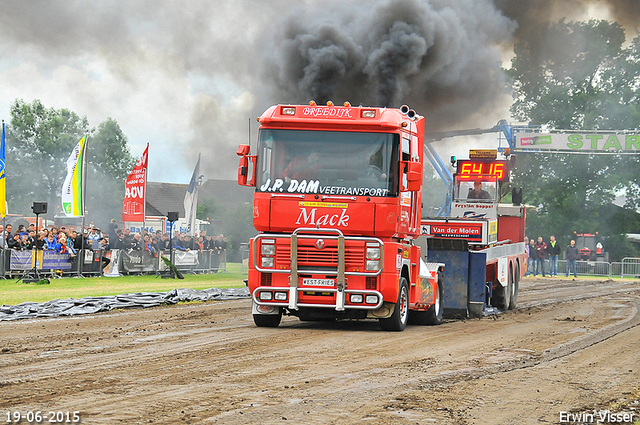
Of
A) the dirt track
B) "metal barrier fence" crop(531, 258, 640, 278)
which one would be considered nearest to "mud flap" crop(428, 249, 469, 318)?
the dirt track

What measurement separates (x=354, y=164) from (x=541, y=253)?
26275 millimetres

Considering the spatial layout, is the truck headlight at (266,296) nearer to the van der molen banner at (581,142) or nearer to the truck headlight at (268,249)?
the truck headlight at (268,249)

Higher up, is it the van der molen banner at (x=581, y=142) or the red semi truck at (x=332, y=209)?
the van der molen banner at (x=581, y=142)

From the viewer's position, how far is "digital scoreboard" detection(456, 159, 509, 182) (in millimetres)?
18578

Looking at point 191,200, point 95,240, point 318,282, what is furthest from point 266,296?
point 191,200

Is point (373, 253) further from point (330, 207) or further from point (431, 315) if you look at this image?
point (431, 315)

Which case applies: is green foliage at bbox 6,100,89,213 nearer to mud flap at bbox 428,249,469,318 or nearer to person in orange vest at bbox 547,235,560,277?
person in orange vest at bbox 547,235,560,277

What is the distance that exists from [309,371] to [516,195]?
37.7ft

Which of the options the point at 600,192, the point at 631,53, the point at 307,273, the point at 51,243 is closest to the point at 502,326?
the point at 307,273

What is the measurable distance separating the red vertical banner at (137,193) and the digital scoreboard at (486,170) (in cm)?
1048

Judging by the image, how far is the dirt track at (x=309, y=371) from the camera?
19.5 ft

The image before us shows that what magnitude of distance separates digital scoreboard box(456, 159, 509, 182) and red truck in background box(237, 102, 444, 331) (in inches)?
280

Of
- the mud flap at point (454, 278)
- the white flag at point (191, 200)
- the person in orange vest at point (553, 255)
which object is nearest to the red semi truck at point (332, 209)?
the mud flap at point (454, 278)

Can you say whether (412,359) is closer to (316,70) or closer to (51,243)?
(316,70)
